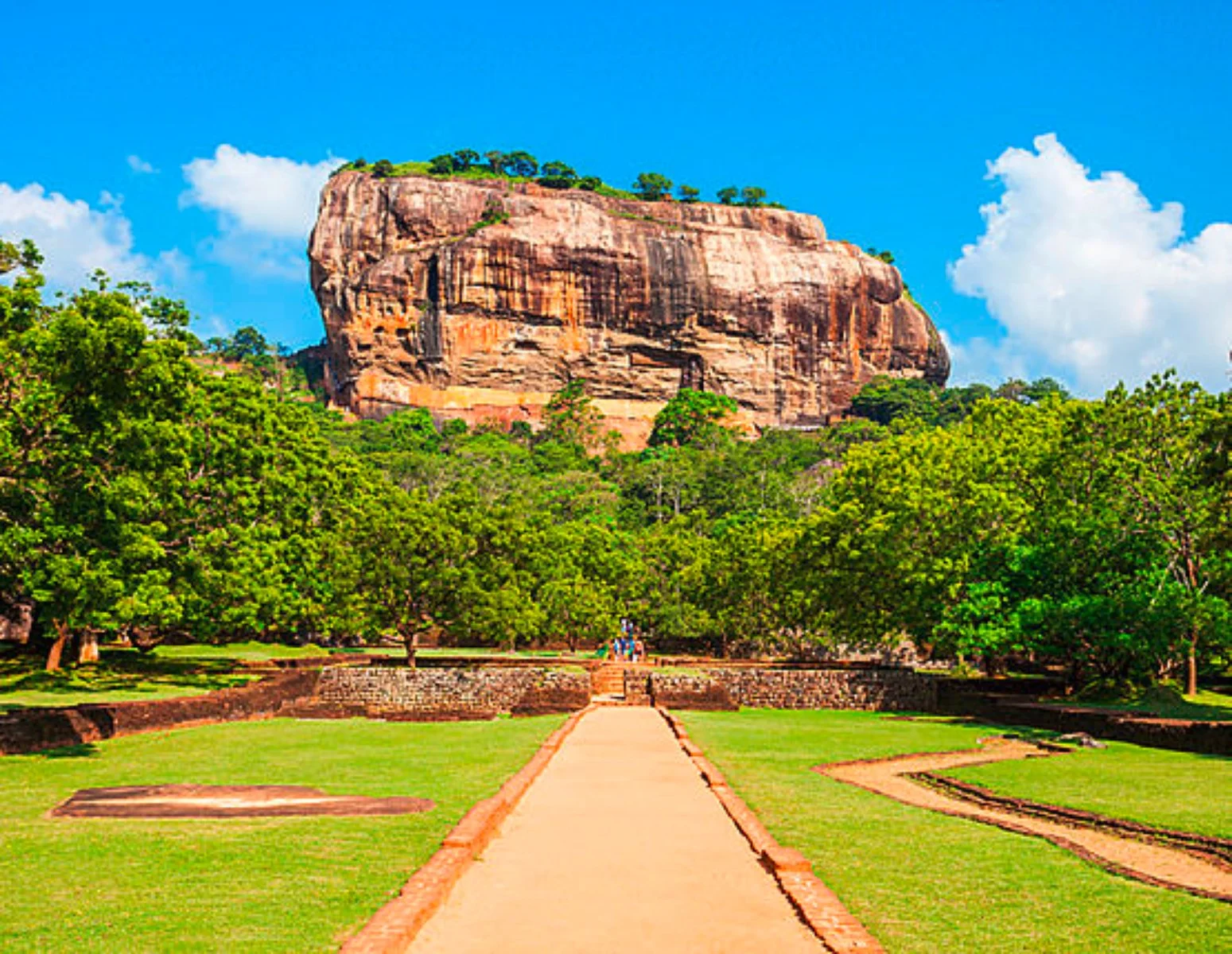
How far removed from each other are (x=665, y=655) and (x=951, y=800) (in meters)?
39.0

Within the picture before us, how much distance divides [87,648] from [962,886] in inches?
1127

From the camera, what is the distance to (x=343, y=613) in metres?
34.5

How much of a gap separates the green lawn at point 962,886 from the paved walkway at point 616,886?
2.22ft

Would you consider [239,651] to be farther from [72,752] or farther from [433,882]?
[433,882]

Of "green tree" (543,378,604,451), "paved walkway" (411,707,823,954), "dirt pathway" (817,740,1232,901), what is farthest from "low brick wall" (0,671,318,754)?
"green tree" (543,378,604,451)

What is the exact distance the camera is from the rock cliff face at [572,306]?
117375 millimetres

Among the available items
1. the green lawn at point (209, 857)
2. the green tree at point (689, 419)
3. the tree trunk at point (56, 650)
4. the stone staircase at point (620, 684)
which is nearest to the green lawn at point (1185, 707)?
the stone staircase at point (620, 684)

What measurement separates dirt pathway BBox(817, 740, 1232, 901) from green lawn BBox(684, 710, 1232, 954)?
251 mm

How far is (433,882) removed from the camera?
304 inches

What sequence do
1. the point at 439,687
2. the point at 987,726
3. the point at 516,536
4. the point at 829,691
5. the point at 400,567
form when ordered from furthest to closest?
the point at 516,536
the point at 400,567
the point at 829,691
the point at 439,687
the point at 987,726

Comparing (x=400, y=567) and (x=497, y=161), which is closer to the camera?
(x=400, y=567)

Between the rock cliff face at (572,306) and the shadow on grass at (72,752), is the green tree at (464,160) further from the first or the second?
the shadow on grass at (72,752)

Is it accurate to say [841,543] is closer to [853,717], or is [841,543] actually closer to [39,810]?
[853,717]

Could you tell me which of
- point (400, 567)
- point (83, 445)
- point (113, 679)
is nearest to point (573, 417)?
point (400, 567)
